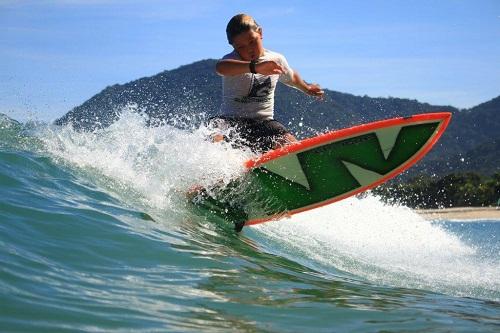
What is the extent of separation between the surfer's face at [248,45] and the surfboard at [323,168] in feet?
3.17

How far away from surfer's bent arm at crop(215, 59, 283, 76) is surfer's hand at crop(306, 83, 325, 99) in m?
1.02

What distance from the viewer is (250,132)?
21.8 feet

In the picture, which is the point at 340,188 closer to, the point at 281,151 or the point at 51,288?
the point at 281,151

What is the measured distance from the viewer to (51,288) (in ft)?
11.0

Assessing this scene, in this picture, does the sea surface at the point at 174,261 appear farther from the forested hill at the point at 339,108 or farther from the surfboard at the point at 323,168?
the forested hill at the point at 339,108

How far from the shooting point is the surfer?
633cm

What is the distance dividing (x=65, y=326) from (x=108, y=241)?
1657 millimetres

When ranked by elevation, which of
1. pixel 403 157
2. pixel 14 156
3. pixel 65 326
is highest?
pixel 403 157

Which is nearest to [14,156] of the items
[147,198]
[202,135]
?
[147,198]

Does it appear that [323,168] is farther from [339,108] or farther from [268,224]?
[339,108]

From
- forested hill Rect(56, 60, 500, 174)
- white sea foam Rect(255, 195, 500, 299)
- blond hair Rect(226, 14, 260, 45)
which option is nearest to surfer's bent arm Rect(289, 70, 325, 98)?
blond hair Rect(226, 14, 260, 45)

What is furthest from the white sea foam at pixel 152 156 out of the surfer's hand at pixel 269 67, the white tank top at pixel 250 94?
the surfer's hand at pixel 269 67

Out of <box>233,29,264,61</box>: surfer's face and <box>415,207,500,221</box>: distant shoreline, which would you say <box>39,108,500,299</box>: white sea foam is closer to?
<box>233,29,264,61</box>: surfer's face

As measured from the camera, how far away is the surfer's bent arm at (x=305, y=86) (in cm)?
684
